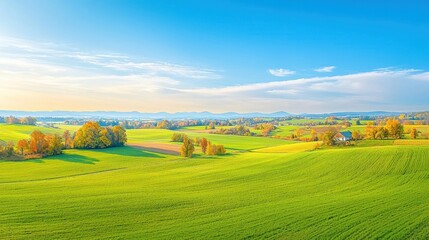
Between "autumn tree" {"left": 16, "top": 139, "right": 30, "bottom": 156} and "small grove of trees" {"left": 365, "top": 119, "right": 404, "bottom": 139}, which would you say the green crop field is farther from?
"small grove of trees" {"left": 365, "top": 119, "right": 404, "bottom": 139}

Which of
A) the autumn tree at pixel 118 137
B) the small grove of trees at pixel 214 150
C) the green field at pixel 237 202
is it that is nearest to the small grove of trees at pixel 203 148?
the small grove of trees at pixel 214 150

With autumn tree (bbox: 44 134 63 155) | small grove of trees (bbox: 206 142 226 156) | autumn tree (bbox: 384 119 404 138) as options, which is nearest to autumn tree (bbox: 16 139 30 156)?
autumn tree (bbox: 44 134 63 155)

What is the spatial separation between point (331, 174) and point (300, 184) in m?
7.71

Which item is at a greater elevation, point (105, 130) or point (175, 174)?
point (105, 130)

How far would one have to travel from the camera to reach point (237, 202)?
28.6 m

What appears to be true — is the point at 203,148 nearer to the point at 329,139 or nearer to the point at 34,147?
the point at 329,139

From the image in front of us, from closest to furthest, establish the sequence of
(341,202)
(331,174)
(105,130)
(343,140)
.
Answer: (341,202)
(331,174)
(343,140)
(105,130)

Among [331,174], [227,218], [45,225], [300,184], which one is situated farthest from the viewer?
[331,174]

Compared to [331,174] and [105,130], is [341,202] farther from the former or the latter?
[105,130]

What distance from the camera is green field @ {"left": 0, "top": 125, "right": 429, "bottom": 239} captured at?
20.6m

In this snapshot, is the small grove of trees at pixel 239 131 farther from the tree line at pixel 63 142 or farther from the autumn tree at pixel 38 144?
the autumn tree at pixel 38 144

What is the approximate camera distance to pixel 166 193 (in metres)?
33.0

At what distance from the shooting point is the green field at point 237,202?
2062 cm

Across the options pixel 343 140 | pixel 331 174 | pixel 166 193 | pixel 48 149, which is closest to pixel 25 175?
pixel 48 149
